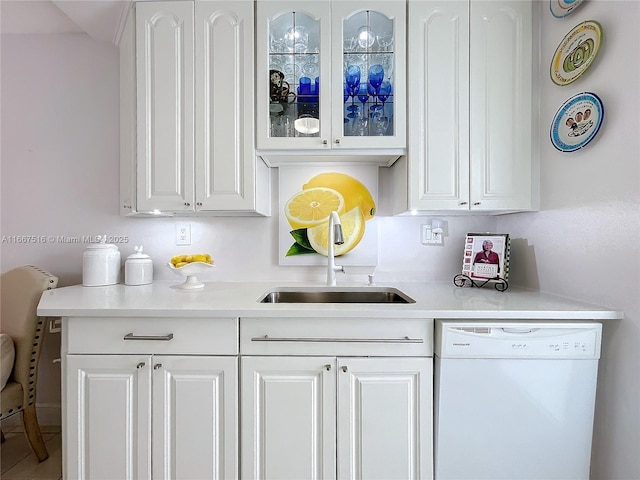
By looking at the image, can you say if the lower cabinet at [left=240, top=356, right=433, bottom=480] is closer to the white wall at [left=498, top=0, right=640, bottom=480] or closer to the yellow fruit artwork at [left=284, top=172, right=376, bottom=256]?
the white wall at [left=498, top=0, right=640, bottom=480]

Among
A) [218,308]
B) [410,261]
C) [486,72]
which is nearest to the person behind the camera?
[218,308]

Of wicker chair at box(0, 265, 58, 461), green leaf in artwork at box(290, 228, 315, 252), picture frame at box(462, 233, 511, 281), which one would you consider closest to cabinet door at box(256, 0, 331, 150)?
green leaf in artwork at box(290, 228, 315, 252)

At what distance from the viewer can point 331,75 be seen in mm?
1554

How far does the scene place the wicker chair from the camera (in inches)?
62.9

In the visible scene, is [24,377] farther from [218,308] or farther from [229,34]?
[229,34]

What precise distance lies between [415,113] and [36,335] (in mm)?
2245

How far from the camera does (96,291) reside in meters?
1.58

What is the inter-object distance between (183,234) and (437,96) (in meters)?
1.62

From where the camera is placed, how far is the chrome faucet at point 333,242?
66.9 inches

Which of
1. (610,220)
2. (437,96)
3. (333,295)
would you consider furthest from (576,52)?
(333,295)

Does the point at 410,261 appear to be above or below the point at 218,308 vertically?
above

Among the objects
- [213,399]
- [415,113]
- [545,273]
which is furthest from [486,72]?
[213,399]

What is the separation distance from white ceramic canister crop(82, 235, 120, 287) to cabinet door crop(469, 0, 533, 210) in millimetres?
1979

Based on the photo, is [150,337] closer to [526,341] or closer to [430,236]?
[526,341]
